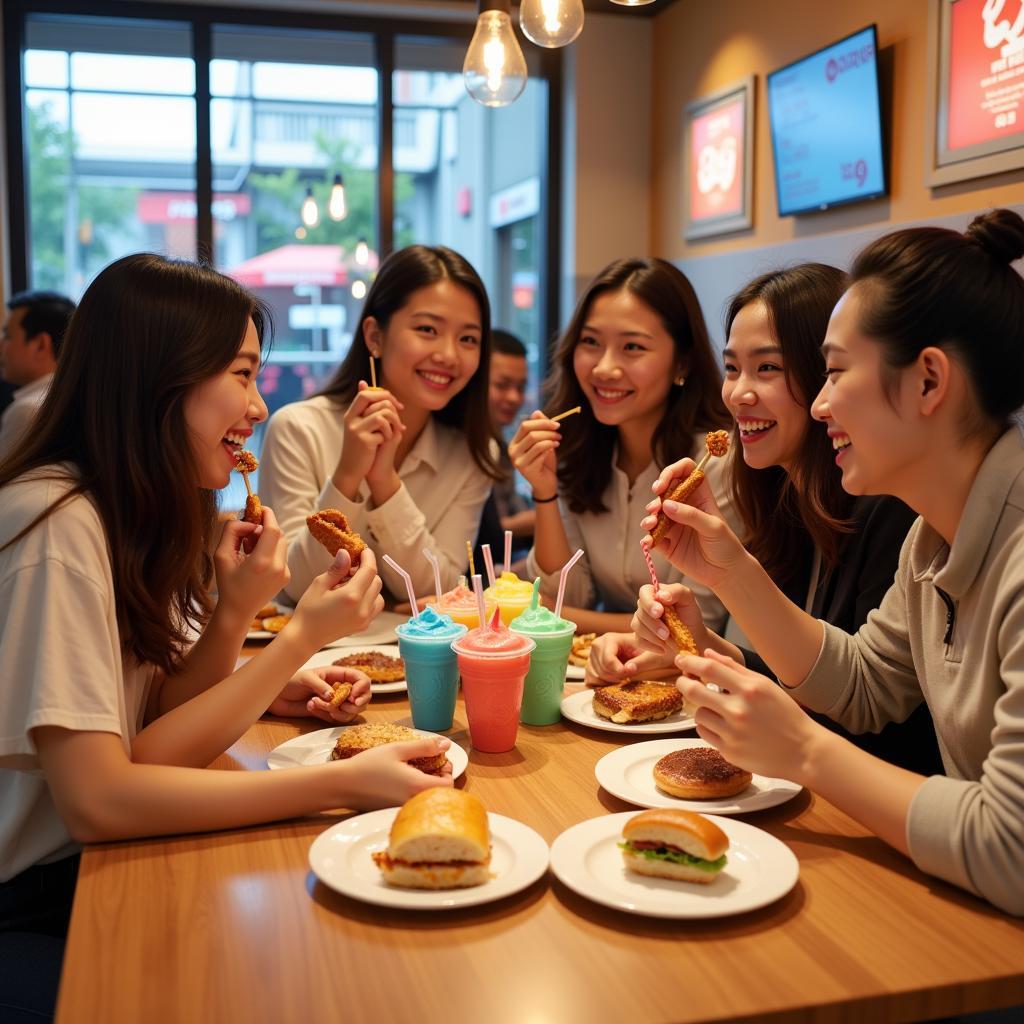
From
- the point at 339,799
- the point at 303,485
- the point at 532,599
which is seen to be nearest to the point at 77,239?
the point at 303,485

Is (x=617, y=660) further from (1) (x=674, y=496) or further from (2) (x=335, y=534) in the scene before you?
(2) (x=335, y=534)

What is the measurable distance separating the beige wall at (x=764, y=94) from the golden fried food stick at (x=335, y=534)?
253cm

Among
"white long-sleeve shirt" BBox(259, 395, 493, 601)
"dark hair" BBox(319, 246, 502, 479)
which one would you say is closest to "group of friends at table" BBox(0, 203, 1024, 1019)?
"white long-sleeve shirt" BBox(259, 395, 493, 601)

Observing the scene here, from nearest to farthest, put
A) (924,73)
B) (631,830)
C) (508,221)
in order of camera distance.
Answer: (631,830) → (924,73) → (508,221)

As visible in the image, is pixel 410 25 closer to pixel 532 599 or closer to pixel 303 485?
pixel 303 485

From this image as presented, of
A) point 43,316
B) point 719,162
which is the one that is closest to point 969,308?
point 719,162

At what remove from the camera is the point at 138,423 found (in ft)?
4.84

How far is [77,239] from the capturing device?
5668 millimetres

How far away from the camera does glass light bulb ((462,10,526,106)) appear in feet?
7.04

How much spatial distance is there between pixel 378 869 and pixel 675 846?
0.32 m

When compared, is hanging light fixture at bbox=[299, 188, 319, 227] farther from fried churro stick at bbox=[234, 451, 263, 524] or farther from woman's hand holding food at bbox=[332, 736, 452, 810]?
woman's hand holding food at bbox=[332, 736, 452, 810]

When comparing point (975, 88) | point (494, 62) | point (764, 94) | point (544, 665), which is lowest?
point (544, 665)

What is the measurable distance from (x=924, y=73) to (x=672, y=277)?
5.22ft

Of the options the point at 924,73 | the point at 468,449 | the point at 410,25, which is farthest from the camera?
the point at 410,25
